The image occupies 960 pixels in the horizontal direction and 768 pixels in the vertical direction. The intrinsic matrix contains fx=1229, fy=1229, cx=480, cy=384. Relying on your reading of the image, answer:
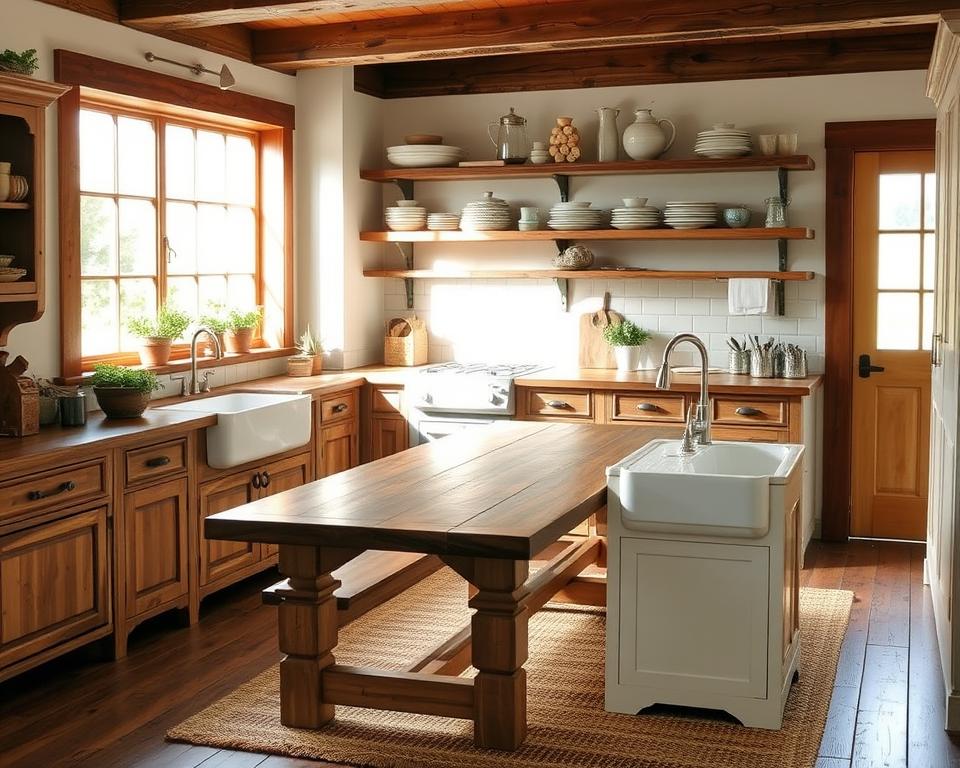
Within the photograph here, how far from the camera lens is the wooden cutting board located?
6.89m

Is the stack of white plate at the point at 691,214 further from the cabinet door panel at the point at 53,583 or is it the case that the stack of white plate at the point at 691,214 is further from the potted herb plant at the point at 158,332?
the cabinet door panel at the point at 53,583

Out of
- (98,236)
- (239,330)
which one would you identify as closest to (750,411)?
(239,330)

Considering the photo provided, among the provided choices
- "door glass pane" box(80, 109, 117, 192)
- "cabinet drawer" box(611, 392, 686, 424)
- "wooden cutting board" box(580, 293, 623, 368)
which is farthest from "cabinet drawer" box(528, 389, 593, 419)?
"door glass pane" box(80, 109, 117, 192)

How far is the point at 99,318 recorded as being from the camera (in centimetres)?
Result: 554

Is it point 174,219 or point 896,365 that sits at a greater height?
point 174,219

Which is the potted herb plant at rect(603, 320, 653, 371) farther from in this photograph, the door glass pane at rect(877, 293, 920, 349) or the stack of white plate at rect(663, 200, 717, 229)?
the door glass pane at rect(877, 293, 920, 349)

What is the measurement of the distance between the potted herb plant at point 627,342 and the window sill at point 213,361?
176cm

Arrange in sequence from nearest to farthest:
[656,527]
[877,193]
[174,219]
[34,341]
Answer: [656,527] → [34,341] → [174,219] → [877,193]

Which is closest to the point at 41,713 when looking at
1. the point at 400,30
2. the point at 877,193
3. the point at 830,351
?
the point at 400,30

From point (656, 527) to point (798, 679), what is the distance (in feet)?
3.15

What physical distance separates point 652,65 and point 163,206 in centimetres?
272

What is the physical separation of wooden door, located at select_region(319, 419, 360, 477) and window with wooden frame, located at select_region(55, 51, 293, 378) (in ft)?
1.95

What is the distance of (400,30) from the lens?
20.2ft

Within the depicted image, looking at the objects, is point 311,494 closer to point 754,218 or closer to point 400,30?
point 400,30
